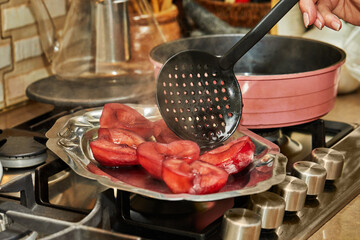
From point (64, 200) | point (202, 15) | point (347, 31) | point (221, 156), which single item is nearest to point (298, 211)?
point (221, 156)

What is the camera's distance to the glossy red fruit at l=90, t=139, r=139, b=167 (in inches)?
26.9

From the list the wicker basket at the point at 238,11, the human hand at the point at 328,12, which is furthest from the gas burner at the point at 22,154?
the wicker basket at the point at 238,11

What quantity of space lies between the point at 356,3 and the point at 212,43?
10.8 inches

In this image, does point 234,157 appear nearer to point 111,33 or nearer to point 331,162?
point 331,162

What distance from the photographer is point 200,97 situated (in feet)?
2.48

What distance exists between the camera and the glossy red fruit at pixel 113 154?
26.9 inches

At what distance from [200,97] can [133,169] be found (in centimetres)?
14

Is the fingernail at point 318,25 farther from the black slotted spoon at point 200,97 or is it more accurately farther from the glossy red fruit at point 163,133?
the glossy red fruit at point 163,133

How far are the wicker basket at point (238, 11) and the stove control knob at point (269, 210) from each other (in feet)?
2.52

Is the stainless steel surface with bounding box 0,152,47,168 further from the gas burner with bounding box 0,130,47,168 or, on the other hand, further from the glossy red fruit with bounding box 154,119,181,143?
the glossy red fruit with bounding box 154,119,181,143

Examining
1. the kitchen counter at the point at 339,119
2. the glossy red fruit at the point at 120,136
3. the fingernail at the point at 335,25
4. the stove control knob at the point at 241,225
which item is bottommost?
the kitchen counter at the point at 339,119

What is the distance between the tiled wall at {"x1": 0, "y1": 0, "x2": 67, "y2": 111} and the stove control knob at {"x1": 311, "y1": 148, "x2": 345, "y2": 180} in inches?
27.0

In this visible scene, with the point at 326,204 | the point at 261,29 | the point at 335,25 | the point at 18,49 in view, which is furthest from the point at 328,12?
the point at 18,49

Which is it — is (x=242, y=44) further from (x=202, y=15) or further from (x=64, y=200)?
(x=202, y=15)
